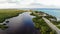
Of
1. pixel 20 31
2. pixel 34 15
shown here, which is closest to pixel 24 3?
pixel 34 15

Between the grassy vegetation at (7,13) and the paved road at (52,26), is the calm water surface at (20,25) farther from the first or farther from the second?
the paved road at (52,26)

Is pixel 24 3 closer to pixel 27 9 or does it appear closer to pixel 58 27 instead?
pixel 27 9

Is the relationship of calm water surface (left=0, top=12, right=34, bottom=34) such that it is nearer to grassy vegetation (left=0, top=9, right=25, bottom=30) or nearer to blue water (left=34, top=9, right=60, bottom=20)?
grassy vegetation (left=0, top=9, right=25, bottom=30)

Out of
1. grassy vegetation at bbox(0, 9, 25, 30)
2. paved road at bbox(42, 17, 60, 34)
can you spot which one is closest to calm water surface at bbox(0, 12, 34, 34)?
grassy vegetation at bbox(0, 9, 25, 30)

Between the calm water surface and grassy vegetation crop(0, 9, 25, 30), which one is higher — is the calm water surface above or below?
below

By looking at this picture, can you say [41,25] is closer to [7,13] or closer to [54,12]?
A: [54,12]

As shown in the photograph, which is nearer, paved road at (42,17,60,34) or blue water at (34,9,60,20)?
paved road at (42,17,60,34)

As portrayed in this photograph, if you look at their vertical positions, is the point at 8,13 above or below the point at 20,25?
above

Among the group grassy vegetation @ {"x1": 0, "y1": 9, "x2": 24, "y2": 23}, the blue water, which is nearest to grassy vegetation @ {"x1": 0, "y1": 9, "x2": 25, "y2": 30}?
grassy vegetation @ {"x1": 0, "y1": 9, "x2": 24, "y2": 23}

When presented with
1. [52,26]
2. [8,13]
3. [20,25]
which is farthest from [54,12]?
[8,13]
